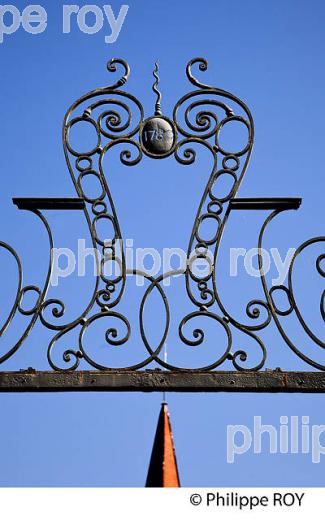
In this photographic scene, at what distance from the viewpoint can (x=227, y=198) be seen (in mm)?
7039

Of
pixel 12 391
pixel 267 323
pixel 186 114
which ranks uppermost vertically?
pixel 186 114

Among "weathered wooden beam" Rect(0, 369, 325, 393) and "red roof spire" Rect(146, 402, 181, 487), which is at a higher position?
"red roof spire" Rect(146, 402, 181, 487)

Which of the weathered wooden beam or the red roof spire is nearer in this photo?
the weathered wooden beam

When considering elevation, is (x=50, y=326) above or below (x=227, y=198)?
below

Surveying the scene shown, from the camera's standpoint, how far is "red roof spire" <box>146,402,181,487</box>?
16.9 metres

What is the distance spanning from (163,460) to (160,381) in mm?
10785

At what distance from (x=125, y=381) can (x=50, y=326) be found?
544 mm

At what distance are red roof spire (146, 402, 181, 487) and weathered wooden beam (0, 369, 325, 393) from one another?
10.2 m

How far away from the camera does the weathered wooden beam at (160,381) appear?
661 cm

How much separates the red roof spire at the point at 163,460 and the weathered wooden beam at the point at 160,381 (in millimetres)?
10202
